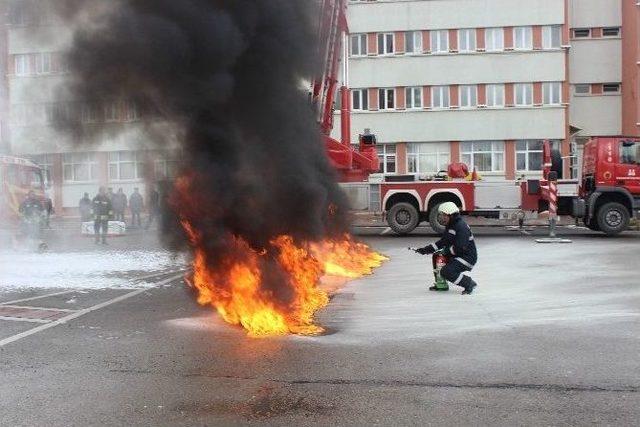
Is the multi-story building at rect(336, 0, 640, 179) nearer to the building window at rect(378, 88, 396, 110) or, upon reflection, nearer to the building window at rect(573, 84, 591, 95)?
the building window at rect(378, 88, 396, 110)

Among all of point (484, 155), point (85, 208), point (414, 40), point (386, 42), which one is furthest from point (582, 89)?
point (85, 208)

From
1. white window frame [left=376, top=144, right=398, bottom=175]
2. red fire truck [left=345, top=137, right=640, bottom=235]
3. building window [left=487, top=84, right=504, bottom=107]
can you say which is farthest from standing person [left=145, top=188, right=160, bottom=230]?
building window [left=487, top=84, right=504, bottom=107]

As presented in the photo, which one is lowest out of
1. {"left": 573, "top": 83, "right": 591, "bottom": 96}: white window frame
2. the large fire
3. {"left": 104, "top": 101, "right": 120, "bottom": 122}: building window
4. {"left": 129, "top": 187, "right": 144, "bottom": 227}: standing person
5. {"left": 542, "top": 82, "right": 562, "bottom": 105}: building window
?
the large fire

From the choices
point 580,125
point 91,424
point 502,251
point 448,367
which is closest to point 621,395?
point 448,367

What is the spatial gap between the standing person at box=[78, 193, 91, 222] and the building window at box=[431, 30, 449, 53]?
21.6 metres

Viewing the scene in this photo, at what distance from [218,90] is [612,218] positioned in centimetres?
1363

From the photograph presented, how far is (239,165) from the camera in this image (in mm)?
5902

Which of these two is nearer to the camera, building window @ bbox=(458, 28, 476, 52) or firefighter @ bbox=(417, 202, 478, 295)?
firefighter @ bbox=(417, 202, 478, 295)

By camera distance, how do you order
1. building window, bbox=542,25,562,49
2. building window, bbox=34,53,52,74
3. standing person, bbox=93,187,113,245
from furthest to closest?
1. building window, bbox=542,25,562,49
2. standing person, bbox=93,187,113,245
3. building window, bbox=34,53,52,74

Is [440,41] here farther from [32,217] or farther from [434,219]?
[32,217]

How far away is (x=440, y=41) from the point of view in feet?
105

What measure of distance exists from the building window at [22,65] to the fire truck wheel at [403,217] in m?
12.3

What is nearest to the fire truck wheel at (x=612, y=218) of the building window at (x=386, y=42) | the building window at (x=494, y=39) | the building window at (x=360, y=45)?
the building window at (x=494, y=39)

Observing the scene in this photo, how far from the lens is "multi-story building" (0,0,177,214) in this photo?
5.94 metres
